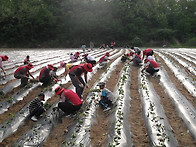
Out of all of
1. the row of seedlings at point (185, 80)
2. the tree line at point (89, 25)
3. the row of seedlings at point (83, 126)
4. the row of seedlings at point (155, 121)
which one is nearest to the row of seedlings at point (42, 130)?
the row of seedlings at point (83, 126)

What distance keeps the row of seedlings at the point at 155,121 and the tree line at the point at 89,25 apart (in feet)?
98.2

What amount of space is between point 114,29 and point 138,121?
32832 mm

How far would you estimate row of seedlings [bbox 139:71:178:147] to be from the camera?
3604 mm

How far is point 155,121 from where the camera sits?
4.34 meters

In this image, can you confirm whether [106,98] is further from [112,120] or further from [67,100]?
[67,100]

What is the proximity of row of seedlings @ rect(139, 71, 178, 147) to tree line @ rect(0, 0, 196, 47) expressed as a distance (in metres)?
→ 29.9

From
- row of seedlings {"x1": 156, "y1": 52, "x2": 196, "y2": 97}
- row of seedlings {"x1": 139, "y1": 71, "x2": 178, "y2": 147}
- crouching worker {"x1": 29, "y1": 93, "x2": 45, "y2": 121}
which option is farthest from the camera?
row of seedlings {"x1": 156, "y1": 52, "x2": 196, "y2": 97}

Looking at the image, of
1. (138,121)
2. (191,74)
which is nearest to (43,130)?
(138,121)

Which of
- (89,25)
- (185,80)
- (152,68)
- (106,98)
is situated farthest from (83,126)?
(89,25)

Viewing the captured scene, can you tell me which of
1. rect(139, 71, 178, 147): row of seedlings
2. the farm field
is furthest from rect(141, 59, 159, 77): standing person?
rect(139, 71, 178, 147): row of seedlings

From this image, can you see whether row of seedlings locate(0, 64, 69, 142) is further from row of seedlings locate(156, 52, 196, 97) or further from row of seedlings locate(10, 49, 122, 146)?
row of seedlings locate(156, 52, 196, 97)

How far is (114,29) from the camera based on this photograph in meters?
35.5

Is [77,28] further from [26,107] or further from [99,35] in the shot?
[26,107]

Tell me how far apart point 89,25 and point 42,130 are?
111 feet
